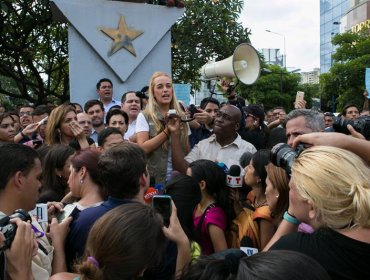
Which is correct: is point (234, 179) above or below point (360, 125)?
below

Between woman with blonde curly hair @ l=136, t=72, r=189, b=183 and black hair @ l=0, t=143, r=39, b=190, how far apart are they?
1900 mm

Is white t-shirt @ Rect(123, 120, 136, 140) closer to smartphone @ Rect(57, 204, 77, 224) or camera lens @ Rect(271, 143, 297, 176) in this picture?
smartphone @ Rect(57, 204, 77, 224)

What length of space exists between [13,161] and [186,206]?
3.87 feet

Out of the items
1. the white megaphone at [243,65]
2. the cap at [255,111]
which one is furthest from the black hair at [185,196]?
the white megaphone at [243,65]

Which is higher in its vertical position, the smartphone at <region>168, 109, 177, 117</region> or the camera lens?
the smartphone at <region>168, 109, 177, 117</region>

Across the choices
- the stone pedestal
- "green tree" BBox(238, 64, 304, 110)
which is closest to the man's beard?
the stone pedestal

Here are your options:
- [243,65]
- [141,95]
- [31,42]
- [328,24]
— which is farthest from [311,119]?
[328,24]

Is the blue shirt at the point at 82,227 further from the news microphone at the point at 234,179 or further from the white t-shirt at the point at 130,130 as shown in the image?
the white t-shirt at the point at 130,130

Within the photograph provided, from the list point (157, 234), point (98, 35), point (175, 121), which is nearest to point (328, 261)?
point (157, 234)

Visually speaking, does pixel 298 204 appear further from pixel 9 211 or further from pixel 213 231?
pixel 9 211

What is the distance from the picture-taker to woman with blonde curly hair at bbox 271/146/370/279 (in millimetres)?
1986

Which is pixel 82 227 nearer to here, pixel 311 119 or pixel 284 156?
pixel 284 156

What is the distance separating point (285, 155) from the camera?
268cm

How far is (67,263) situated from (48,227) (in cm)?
26
